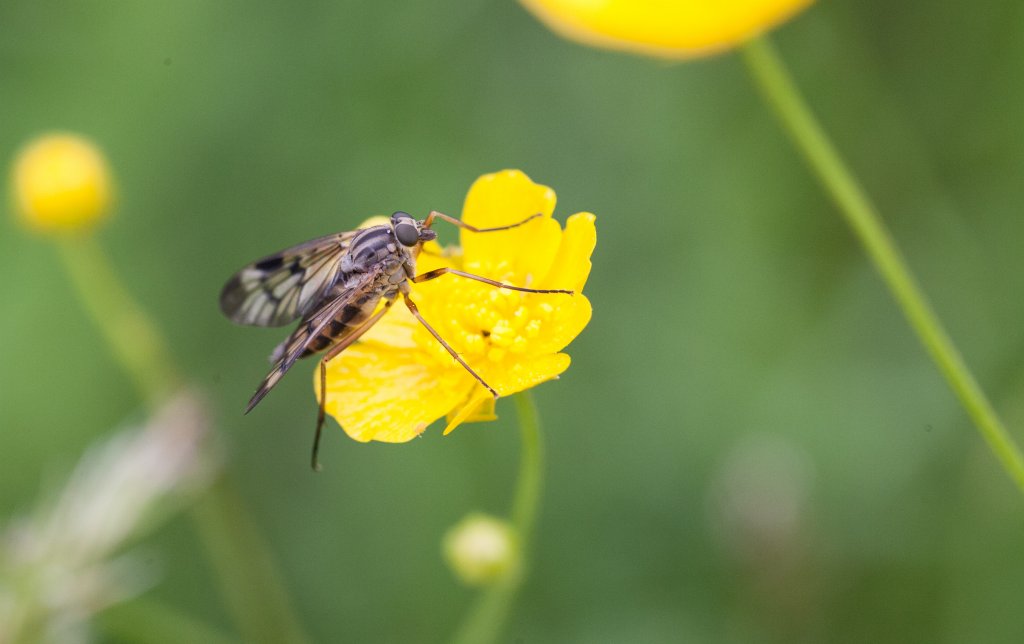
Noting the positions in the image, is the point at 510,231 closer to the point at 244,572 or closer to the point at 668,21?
the point at 668,21

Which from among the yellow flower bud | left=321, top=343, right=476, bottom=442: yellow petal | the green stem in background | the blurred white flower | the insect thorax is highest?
the insect thorax

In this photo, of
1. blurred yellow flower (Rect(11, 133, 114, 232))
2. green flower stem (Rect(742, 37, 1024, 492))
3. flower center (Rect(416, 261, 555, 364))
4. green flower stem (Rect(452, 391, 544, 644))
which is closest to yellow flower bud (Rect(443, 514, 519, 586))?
green flower stem (Rect(452, 391, 544, 644))

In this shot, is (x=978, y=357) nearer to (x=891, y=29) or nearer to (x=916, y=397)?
(x=916, y=397)

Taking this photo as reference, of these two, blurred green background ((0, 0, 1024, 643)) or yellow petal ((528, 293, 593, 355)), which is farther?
blurred green background ((0, 0, 1024, 643))

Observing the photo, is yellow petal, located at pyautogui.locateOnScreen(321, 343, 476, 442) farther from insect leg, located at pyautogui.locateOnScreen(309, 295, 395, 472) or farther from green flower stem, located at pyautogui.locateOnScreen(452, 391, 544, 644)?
green flower stem, located at pyautogui.locateOnScreen(452, 391, 544, 644)

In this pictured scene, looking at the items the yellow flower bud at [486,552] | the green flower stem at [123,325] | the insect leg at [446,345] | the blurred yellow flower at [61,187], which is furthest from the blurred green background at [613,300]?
the insect leg at [446,345]

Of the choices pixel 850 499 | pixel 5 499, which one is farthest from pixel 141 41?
pixel 850 499
